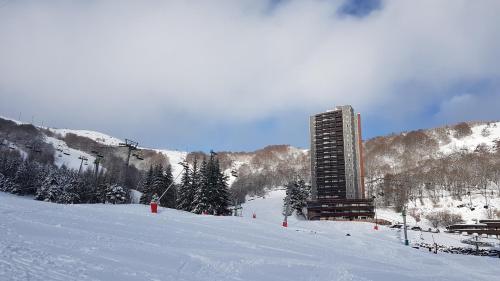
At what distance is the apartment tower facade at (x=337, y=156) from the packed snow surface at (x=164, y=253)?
7759 cm

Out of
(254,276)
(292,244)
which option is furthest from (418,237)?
(254,276)

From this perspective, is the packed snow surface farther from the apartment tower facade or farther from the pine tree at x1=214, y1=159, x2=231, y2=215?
the apartment tower facade

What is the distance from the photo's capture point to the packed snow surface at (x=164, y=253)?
36.3 ft

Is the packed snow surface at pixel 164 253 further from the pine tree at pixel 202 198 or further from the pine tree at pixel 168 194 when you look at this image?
the pine tree at pixel 168 194

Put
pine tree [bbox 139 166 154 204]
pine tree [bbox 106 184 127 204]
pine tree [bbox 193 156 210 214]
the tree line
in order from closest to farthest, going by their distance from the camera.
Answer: pine tree [bbox 193 156 210 214] < the tree line < pine tree [bbox 106 184 127 204] < pine tree [bbox 139 166 154 204]

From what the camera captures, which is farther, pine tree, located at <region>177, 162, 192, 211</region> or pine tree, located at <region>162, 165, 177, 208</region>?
pine tree, located at <region>162, 165, 177, 208</region>

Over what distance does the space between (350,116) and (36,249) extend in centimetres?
11598

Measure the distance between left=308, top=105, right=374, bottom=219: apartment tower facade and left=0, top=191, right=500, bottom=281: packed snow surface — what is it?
77592 millimetres

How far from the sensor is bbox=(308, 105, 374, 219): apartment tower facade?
112 metres

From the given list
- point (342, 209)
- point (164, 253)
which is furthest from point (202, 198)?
point (342, 209)

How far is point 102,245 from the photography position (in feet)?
47.5

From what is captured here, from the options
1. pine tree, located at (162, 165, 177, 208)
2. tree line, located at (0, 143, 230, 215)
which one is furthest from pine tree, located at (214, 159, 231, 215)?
pine tree, located at (162, 165, 177, 208)

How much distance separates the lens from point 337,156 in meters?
115

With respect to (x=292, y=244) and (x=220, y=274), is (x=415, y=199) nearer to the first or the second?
(x=292, y=244)
